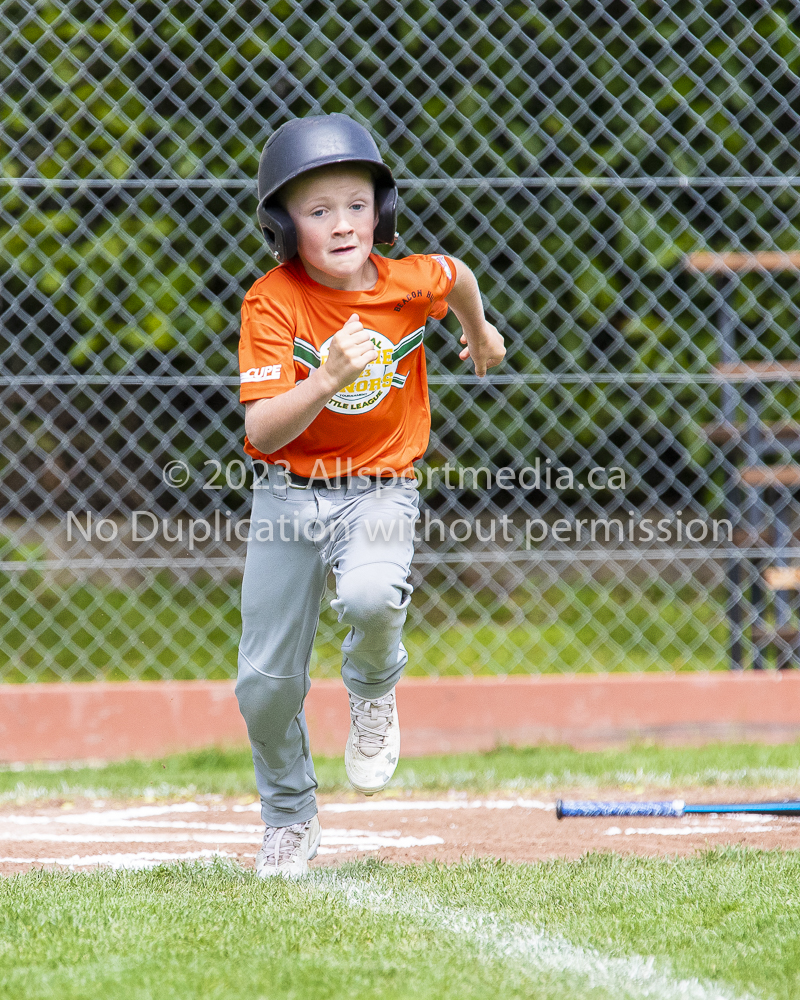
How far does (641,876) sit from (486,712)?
64.6 inches

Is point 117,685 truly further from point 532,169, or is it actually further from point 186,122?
point 532,169

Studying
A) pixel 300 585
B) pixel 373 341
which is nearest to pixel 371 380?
pixel 373 341

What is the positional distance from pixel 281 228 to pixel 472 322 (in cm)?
58

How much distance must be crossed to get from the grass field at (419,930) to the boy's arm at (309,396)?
2.96 ft

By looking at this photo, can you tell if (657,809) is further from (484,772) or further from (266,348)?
(266,348)

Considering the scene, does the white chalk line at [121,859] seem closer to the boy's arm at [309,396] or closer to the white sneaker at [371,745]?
the white sneaker at [371,745]

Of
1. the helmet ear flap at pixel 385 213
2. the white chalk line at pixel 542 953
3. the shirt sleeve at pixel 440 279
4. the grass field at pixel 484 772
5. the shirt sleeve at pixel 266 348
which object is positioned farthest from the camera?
the grass field at pixel 484 772

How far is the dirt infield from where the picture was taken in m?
2.79

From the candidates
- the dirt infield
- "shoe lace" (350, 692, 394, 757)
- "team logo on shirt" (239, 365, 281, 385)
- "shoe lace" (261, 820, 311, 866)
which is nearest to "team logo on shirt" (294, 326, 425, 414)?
"team logo on shirt" (239, 365, 281, 385)

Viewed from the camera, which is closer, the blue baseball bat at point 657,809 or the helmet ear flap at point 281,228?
the helmet ear flap at point 281,228

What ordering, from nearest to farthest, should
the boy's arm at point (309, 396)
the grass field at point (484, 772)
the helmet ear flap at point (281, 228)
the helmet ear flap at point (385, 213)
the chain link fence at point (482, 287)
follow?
1. the boy's arm at point (309, 396)
2. the helmet ear flap at point (281, 228)
3. the helmet ear flap at point (385, 213)
4. the grass field at point (484, 772)
5. the chain link fence at point (482, 287)

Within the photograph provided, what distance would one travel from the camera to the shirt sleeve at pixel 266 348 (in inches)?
→ 93.0

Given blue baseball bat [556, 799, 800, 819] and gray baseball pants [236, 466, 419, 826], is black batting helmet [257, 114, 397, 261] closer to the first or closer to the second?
gray baseball pants [236, 466, 419, 826]

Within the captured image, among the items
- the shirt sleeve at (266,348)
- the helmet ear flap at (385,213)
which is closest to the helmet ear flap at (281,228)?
the shirt sleeve at (266,348)
